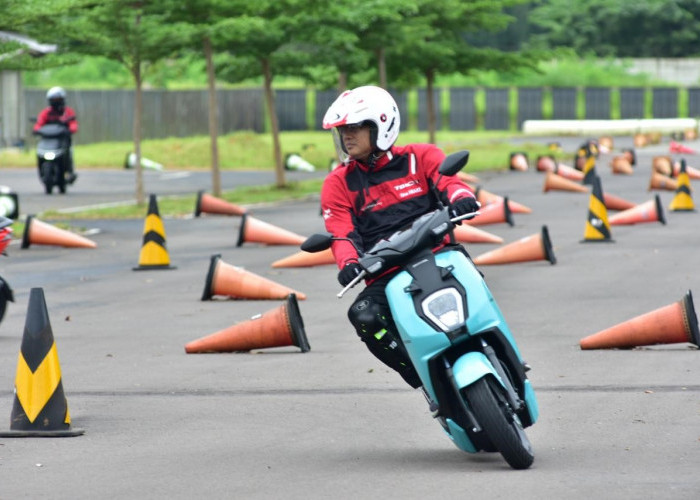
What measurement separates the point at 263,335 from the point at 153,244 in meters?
6.12

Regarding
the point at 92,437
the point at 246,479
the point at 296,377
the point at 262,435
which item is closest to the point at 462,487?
the point at 246,479

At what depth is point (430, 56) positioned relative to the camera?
38.8 m

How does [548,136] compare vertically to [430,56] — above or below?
below

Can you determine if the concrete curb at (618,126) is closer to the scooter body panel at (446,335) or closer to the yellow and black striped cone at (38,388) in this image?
the yellow and black striped cone at (38,388)

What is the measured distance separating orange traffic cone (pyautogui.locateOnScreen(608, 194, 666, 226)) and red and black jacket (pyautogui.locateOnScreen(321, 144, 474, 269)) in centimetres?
1479

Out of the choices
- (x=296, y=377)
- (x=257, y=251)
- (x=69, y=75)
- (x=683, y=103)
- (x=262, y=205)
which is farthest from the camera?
(x=69, y=75)

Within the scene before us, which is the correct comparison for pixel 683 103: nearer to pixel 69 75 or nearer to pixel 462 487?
pixel 69 75

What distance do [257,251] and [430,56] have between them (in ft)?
67.5

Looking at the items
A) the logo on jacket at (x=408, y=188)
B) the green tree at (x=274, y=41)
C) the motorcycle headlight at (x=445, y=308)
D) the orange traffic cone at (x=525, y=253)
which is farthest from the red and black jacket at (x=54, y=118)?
the motorcycle headlight at (x=445, y=308)

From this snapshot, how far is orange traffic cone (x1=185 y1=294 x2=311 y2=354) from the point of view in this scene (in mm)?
10781

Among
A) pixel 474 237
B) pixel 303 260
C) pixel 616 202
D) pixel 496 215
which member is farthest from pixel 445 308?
pixel 616 202

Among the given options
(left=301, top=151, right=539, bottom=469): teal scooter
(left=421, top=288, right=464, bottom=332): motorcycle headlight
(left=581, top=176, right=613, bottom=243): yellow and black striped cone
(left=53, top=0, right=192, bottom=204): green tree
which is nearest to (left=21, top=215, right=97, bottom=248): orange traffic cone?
(left=53, top=0, right=192, bottom=204): green tree

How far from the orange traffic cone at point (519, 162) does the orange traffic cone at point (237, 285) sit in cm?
2545

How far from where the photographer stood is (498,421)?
6.56 meters
